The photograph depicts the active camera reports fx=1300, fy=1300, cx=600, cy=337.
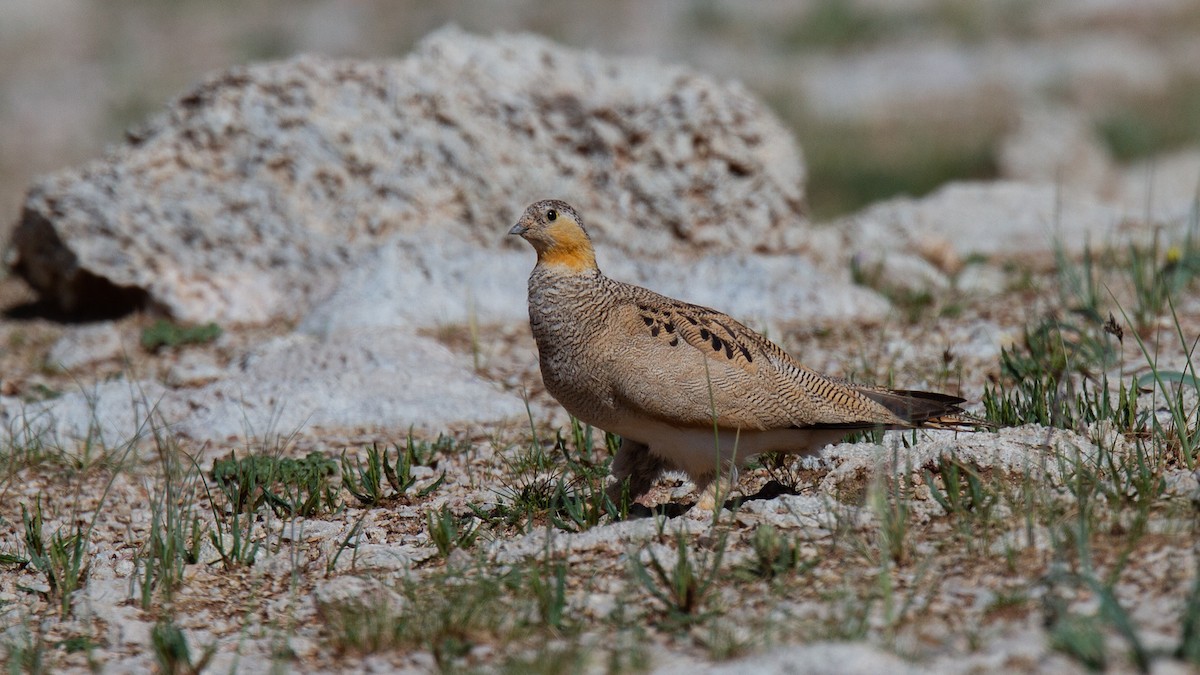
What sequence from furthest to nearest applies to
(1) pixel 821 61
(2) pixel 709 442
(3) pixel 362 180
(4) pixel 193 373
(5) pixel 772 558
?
1. (1) pixel 821 61
2. (3) pixel 362 180
3. (4) pixel 193 373
4. (2) pixel 709 442
5. (5) pixel 772 558

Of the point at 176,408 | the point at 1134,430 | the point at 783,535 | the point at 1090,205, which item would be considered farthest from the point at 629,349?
the point at 1090,205

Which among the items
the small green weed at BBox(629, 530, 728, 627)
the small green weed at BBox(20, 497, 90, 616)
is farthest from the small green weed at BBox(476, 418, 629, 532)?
the small green weed at BBox(20, 497, 90, 616)

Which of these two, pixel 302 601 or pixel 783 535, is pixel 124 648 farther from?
pixel 783 535

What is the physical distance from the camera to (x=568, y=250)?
188 inches

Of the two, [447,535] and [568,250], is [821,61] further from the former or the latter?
[447,535]

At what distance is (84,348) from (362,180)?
6.02 feet

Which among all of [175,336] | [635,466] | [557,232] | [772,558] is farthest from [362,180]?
[772,558]

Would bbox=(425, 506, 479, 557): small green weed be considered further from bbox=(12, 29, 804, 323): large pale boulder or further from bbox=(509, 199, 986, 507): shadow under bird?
bbox=(12, 29, 804, 323): large pale boulder

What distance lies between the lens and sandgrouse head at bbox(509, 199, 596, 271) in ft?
15.7

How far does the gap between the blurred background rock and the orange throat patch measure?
8068 mm

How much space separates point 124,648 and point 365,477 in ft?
4.49

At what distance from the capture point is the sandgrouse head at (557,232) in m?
4.77

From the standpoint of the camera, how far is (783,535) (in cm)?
385

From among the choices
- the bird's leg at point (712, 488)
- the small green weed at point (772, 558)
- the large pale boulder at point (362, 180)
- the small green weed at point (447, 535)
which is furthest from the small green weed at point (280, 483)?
the large pale boulder at point (362, 180)
